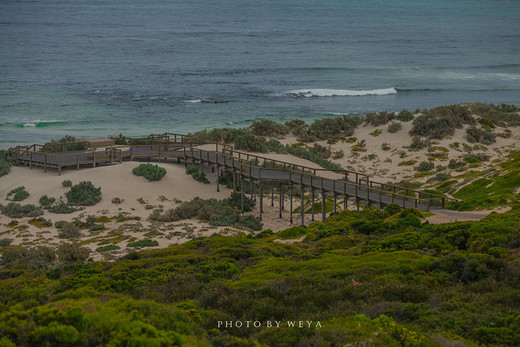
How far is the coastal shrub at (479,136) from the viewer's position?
3812 cm

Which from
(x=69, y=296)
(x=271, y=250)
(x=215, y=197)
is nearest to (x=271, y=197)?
(x=215, y=197)

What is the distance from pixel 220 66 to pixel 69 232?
62788mm

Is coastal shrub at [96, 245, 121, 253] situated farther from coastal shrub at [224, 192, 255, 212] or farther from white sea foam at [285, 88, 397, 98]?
white sea foam at [285, 88, 397, 98]

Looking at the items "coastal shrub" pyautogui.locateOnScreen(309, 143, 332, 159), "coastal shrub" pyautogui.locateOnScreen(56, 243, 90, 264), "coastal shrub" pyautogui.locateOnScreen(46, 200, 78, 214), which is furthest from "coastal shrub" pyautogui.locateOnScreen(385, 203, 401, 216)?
"coastal shrub" pyautogui.locateOnScreen(309, 143, 332, 159)

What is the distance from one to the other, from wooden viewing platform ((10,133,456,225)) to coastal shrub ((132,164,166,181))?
2.50m

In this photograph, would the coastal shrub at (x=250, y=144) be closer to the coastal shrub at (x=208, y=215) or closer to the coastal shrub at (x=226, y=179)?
the coastal shrub at (x=226, y=179)

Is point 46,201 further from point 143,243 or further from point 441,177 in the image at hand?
point 441,177

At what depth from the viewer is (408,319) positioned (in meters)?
9.84

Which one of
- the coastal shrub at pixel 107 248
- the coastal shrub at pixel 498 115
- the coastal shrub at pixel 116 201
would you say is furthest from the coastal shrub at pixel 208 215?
the coastal shrub at pixel 498 115

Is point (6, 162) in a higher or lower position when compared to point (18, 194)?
higher

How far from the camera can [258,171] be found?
88.9 ft

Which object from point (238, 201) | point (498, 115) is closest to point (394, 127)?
point (498, 115)

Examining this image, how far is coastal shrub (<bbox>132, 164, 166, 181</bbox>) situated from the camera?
28.5m

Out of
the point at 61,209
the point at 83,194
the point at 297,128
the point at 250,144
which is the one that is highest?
the point at 297,128
